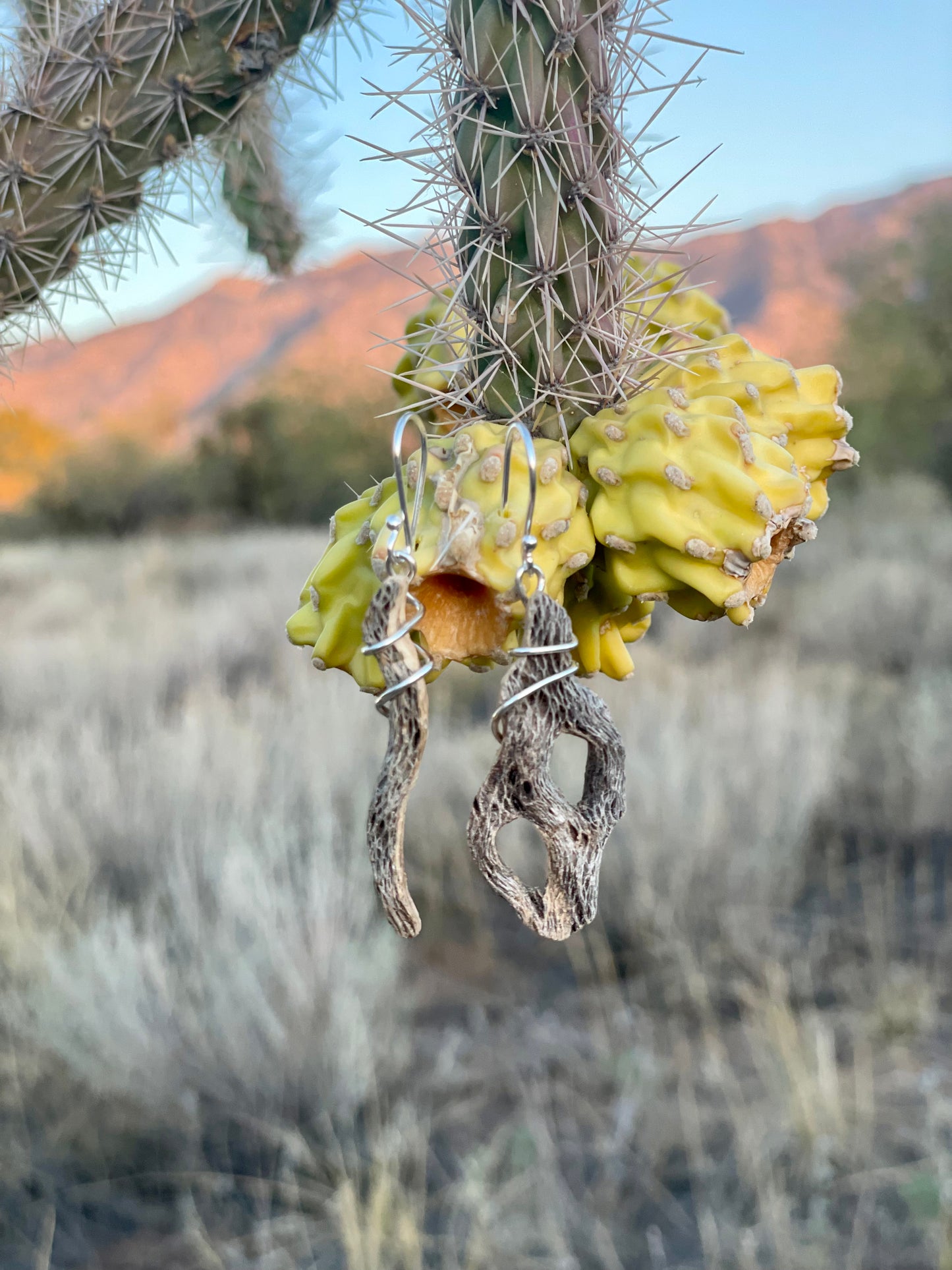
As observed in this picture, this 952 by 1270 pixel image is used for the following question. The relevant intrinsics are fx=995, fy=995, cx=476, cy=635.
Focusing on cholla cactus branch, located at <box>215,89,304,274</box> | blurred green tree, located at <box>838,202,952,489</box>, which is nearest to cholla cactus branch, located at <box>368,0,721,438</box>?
cholla cactus branch, located at <box>215,89,304,274</box>

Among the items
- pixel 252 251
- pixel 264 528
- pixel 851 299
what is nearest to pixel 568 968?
pixel 252 251

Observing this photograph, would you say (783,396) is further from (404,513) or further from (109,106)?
(109,106)

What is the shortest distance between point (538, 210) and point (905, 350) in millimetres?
8602

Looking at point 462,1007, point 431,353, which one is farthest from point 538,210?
point 462,1007

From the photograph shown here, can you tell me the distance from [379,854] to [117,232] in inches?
33.0

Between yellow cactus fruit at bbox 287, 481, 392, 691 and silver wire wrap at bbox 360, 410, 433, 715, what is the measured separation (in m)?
0.04

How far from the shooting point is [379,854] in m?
0.46

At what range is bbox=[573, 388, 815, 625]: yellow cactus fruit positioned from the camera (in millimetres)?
457

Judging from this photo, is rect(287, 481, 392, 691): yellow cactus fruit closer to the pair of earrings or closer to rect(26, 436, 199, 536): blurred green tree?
the pair of earrings

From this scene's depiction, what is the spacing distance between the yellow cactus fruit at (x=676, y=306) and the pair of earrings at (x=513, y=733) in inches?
7.2

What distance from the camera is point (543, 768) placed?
0.46 meters

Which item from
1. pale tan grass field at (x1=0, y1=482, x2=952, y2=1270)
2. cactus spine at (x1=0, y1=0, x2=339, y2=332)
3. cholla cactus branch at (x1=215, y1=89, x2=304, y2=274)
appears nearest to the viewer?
cactus spine at (x1=0, y1=0, x2=339, y2=332)

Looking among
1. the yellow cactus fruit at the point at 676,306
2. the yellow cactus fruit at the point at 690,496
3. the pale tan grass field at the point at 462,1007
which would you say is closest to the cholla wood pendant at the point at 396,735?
the yellow cactus fruit at the point at 690,496

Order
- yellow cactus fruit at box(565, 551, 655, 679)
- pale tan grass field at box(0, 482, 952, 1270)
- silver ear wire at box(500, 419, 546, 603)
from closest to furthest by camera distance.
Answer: silver ear wire at box(500, 419, 546, 603), yellow cactus fruit at box(565, 551, 655, 679), pale tan grass field at box(0, 482, 952, 1270)
